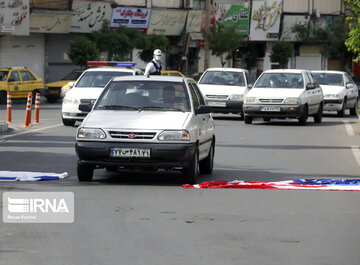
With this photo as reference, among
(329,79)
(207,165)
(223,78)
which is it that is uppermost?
(207,165)

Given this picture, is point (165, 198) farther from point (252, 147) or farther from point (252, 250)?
point (252, 147)

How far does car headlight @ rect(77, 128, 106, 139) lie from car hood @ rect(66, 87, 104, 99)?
12.0 meters

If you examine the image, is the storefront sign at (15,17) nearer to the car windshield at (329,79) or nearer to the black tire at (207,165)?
the car windshield at (329,79)

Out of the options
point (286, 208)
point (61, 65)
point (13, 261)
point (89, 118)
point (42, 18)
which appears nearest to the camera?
point (13, 261)

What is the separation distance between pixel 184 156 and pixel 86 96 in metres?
12.6

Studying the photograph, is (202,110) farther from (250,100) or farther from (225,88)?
(225,88)

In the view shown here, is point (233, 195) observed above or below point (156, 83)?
below

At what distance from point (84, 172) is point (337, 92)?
20.9 meters

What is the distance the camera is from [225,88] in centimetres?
2950

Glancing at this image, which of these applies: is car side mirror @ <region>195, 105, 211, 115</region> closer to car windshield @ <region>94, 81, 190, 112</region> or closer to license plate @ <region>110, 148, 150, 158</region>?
car windshield @ <region>94, 81, 190, 112</region>

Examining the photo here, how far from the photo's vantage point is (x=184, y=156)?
12047mm

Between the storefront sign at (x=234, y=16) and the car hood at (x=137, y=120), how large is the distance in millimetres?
54531

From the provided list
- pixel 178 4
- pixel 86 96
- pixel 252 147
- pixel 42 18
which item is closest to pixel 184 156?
pixel 252 147

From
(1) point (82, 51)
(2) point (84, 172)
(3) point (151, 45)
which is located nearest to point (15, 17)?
(1) point (82, 51)
